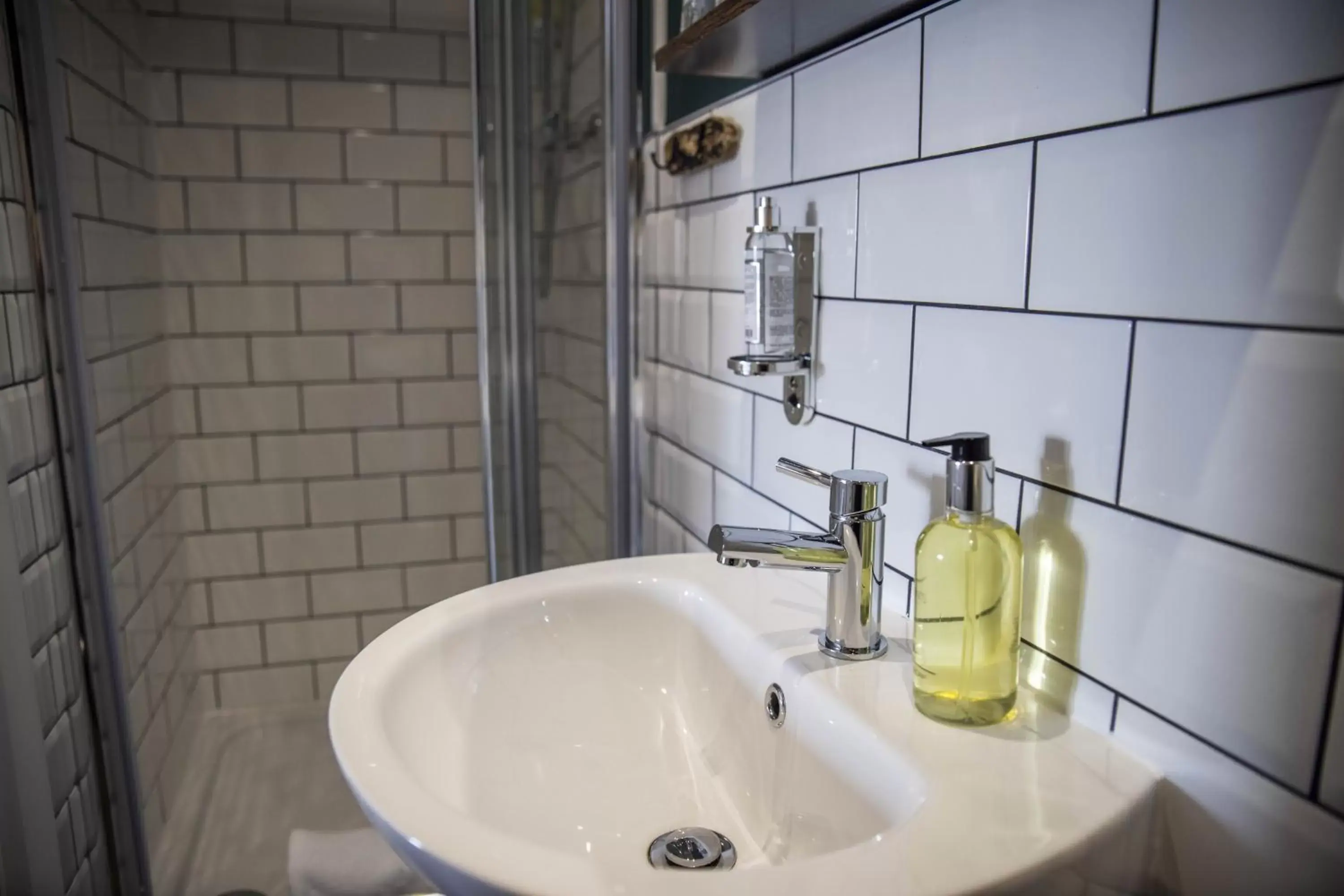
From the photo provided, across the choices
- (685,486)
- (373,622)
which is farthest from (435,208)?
(685,486)

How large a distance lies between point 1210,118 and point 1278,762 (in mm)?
330

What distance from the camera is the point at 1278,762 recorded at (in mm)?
464

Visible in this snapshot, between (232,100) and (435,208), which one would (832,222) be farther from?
(232,100)

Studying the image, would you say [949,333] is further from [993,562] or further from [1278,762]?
[1278,762]

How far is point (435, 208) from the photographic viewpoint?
2.01m

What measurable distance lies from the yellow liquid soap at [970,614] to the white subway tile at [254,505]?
1769mm

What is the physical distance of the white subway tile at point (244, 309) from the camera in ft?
6.37

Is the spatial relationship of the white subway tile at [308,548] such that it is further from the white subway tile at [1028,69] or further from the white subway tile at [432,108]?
the white subway tile at [1028,69]

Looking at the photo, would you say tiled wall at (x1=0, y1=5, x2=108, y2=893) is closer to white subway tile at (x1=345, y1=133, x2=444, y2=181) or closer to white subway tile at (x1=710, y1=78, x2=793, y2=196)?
white subway tile at (x1=710, y1=78, x2=793, y2=196)

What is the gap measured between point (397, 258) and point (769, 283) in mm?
1370

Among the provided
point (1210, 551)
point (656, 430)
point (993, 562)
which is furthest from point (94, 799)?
point (1210, 551)

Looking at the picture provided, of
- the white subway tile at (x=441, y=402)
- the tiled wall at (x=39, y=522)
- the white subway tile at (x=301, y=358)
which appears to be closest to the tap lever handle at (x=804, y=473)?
the tiled wall at (x=39, y=522)

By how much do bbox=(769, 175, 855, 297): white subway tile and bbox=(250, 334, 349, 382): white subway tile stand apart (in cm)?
138

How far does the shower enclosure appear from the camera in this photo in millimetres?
1089
